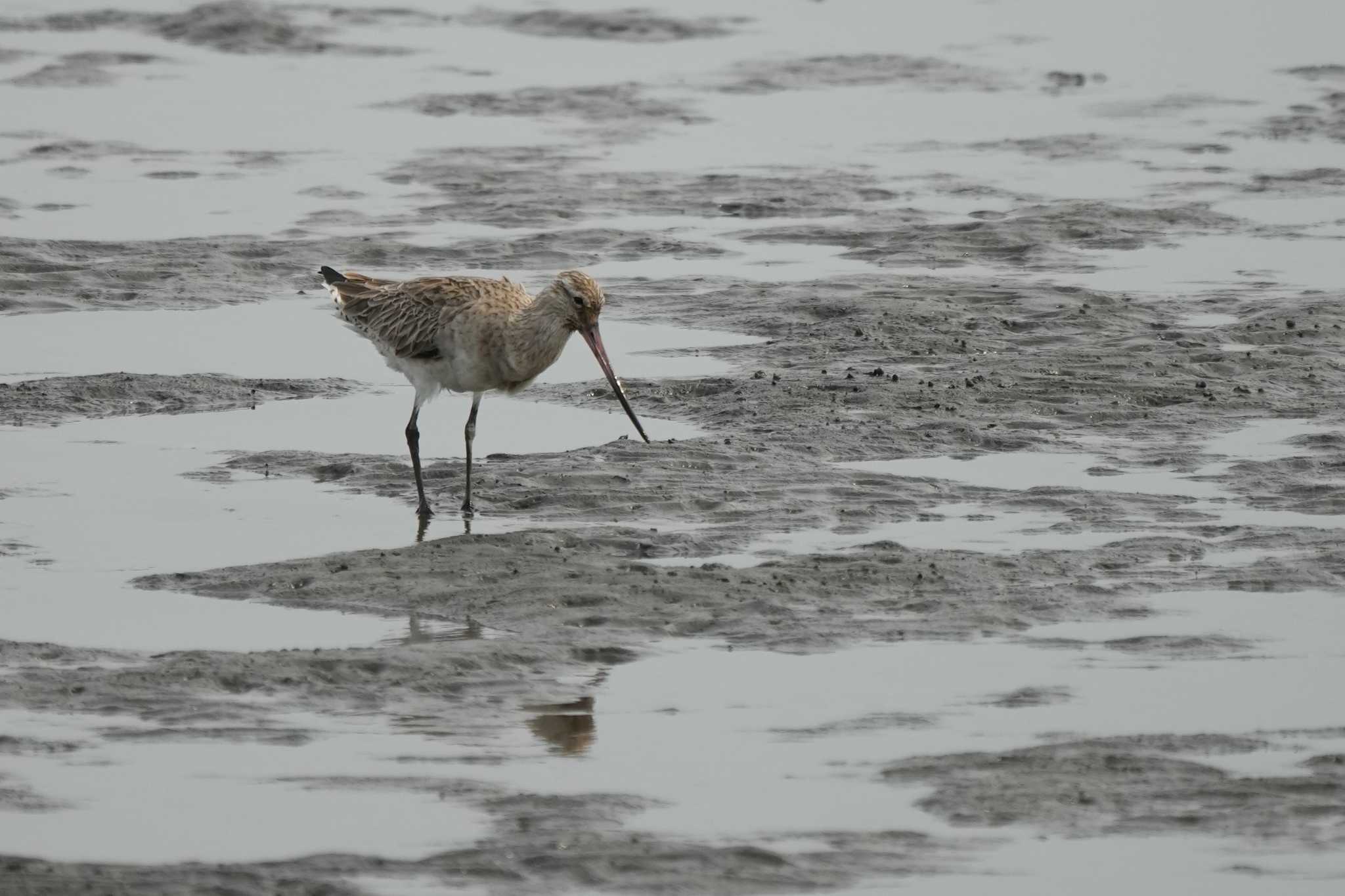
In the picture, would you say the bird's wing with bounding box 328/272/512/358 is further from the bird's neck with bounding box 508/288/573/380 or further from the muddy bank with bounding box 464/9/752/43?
the muddy bank with bounding box 464/9/752/43

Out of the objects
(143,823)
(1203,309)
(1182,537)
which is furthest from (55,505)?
(1203,309)

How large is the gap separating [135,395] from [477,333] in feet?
8.75

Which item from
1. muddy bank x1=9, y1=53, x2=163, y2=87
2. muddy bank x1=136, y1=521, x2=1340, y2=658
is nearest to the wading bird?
muddy bank x1=136, y1=521, x2=1340, y2=658

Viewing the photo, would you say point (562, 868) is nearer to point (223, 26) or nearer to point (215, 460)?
point (215, 460)

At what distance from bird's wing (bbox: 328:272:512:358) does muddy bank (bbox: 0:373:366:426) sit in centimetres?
133

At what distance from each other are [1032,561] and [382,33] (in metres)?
18.2

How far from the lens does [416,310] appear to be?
36.0 ft

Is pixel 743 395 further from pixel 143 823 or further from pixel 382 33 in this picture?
pixel 382 33

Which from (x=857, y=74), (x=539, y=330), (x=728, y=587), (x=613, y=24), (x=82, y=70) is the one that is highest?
(x=613, y=24)

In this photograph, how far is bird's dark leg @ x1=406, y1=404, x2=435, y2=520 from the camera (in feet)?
34.8

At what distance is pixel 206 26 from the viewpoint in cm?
2572

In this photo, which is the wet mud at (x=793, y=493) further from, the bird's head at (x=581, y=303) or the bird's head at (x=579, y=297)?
Result: the bird's head at (x=579, y=297)

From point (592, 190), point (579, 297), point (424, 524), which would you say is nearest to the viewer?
point (424, 524)

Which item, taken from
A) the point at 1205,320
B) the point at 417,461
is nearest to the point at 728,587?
the point at 417,461
